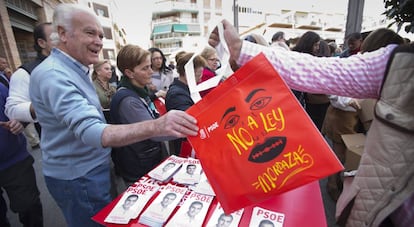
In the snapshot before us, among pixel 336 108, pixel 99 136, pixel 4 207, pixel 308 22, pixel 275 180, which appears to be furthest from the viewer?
pixel 308 22

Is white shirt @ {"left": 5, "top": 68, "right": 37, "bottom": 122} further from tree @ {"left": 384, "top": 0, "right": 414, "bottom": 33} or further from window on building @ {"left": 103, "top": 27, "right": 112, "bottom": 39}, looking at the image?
window on building @ {"left": 103, "top": 27, "right": 112, "bottom": 39}

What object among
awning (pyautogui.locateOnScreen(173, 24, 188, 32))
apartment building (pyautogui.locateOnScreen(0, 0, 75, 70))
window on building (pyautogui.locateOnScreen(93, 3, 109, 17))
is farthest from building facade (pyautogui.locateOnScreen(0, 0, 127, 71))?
awning (pyautogui.locateOnScreen(173, 24, 188, 32))

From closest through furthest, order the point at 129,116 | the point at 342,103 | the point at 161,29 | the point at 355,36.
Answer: the point at 129,116, the point at 342,103, the point at 355,36, the point at 161,29

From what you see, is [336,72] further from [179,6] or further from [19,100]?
[179,6]

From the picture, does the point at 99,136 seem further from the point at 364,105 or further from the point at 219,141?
the point at 364,105

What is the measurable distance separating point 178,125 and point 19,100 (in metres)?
1.46

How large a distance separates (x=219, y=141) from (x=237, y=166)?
0.28 ft

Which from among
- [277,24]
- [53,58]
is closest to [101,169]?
[53,58]

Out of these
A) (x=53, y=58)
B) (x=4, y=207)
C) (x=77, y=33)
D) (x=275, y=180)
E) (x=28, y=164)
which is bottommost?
(x=4, y=207)

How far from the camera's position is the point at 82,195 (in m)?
1.05

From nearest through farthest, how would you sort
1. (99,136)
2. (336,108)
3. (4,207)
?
(99,136) → (4,207) → (336,108)

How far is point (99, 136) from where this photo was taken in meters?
0.78

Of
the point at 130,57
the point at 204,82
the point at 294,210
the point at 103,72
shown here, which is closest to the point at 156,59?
the point at 103,72

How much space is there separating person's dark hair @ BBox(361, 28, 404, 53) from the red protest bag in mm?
1548
